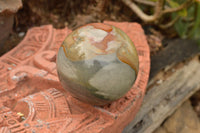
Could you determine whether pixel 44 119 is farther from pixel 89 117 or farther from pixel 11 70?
pixel 11 70

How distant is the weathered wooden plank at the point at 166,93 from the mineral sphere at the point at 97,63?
838 millimetres

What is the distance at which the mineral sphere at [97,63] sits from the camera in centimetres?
145

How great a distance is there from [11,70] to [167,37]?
2.45 meters

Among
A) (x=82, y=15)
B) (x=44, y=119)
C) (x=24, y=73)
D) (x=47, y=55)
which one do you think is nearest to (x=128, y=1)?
(x=82, y=15)

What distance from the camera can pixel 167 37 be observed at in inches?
137

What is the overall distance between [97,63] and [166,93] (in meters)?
1.53

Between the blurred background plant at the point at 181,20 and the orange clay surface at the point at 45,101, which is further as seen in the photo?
the blurred background plant at the point at 181,20

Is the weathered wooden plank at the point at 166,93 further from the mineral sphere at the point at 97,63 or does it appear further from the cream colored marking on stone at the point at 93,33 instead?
the cream colored marking on stone at the point at 93,33

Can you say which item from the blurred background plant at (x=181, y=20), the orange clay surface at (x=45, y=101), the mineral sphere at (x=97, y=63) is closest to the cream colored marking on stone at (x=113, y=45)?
the mineral sphere at (x=97, y=63)

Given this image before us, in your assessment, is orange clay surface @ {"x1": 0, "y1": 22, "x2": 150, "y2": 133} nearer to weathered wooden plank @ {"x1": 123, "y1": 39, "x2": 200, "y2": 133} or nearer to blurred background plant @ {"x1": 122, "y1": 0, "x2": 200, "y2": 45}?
weathered wooden plank @ {"x1": 123, "y1": 39, "x2": 200, "y2": 133}

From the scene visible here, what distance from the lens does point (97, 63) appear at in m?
1.43

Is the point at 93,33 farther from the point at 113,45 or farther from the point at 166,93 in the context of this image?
the point at 166,93

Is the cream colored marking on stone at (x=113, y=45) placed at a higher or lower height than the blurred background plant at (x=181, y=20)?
higher

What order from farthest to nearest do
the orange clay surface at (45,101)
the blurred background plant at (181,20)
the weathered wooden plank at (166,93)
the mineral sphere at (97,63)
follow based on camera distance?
1. the blurred background plant at (181,20)
2. the weathered wooden plank at (166,93)
3. the orange clay surface at (45,101)
4. the mineral sphere at (97,63)
